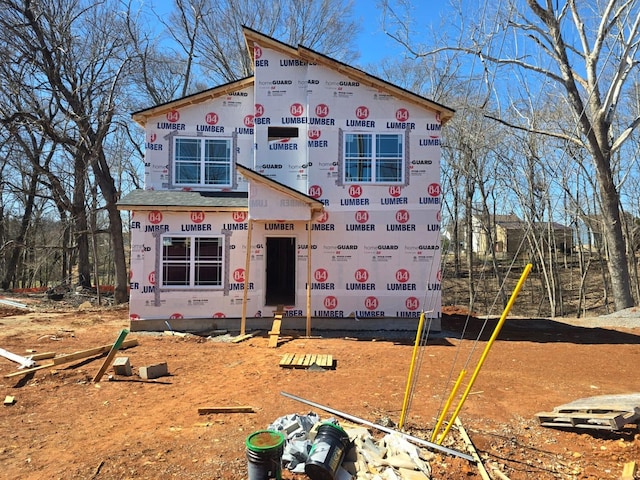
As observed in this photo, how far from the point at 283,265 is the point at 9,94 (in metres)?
12.9

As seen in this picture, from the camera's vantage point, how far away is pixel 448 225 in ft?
109

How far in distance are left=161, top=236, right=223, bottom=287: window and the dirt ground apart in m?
1.79

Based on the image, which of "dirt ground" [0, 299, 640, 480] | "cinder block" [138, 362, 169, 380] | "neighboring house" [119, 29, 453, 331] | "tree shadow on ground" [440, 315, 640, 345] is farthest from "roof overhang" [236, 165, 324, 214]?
"cinder block" [138, 362, 169, 380]

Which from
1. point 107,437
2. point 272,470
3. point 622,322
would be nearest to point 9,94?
point 107,437

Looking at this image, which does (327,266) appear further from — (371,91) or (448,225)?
(448,225)

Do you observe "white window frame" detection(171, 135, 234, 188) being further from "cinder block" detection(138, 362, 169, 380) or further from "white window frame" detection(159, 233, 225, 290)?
"cinder block" detection(138, 362, 169, 380)

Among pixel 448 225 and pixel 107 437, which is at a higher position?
pixel 448 225

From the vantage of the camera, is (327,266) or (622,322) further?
(622,322)

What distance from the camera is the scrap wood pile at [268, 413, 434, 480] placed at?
3945 mm

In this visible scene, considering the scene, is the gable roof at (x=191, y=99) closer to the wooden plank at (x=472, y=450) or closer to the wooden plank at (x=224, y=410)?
the wooden plank at (x=224, y=410)

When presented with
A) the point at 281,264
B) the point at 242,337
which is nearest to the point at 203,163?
the point at 242,337

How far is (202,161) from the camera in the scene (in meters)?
13.3

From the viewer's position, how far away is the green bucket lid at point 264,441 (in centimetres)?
363

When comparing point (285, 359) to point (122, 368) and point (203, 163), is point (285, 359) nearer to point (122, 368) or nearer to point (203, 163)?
point (122, 368)
